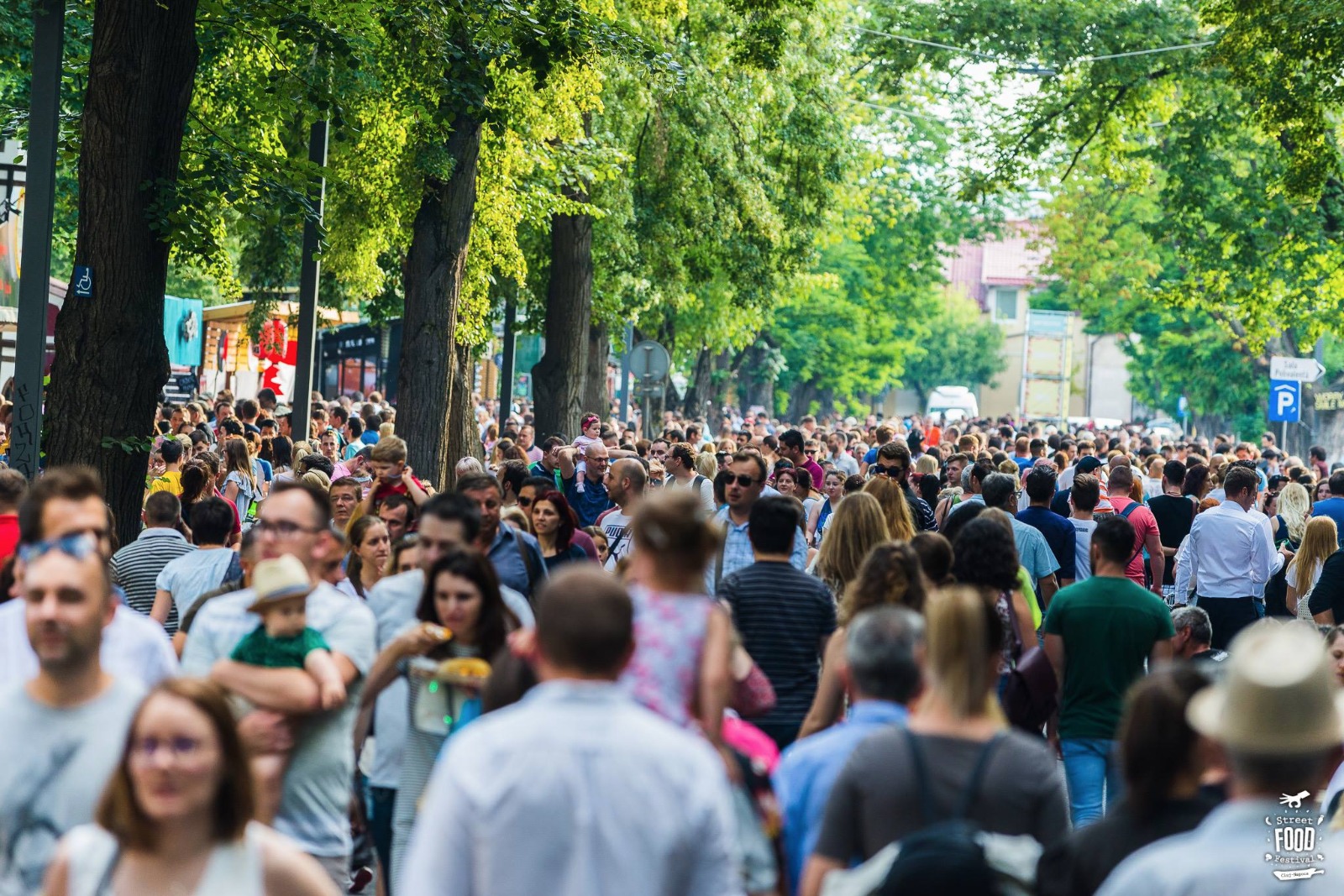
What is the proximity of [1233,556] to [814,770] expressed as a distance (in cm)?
808

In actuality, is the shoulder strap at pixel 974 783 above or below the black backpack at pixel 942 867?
above

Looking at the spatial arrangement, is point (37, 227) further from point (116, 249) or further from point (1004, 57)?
point (1004, 57)

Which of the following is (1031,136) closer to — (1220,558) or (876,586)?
(1220,558)

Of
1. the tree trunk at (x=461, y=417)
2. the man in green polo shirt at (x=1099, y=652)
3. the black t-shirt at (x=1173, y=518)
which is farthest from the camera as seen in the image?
the tree trunk at (x=461, y=417)

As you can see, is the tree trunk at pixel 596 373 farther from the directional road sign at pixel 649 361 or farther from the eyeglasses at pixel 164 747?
the eyeglasses at pixel 164 747

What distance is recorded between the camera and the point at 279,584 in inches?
206

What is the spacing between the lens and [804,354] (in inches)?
2712

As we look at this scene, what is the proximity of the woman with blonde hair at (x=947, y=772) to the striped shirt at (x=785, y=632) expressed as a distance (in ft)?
7.86

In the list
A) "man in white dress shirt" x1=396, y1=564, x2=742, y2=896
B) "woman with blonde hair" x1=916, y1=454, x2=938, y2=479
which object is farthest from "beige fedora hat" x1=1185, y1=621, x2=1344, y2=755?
"woman with blonde hair" x1=916, y1=454, x2=938, y2=479

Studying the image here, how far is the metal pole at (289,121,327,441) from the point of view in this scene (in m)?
17.9

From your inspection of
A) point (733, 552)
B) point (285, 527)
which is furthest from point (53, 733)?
point (733, 552)

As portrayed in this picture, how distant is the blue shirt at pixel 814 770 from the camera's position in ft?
16.5

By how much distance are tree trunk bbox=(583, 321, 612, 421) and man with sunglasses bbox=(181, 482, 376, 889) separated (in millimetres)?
22329

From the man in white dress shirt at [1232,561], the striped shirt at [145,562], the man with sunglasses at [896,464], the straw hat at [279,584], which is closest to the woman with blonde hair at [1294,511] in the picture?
the man in white dress shirt at [1232,561]
